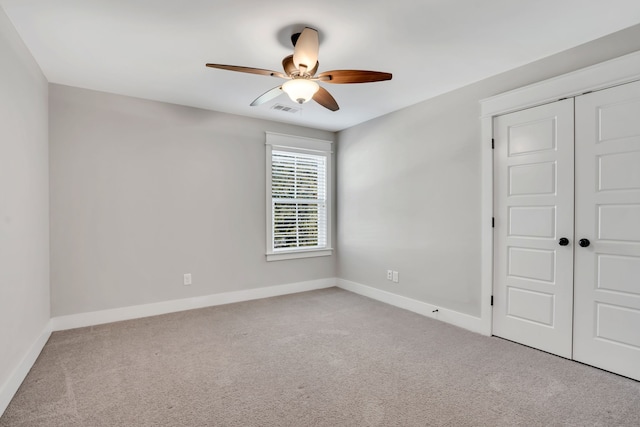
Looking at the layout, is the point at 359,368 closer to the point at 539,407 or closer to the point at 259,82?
the point at 539,407

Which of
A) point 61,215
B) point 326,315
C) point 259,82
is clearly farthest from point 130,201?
point 326,315

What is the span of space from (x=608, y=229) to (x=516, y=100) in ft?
4.14

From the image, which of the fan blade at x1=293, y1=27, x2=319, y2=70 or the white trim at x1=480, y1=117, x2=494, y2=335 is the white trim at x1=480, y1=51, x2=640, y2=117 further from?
the fan blade at x1=293, y1=27, x2=319, y2=70

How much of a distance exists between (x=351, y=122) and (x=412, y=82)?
4.85 feet

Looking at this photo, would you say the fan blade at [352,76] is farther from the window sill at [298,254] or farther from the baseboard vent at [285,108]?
the window sill at [298,254]

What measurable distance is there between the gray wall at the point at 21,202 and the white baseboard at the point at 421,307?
349 cm

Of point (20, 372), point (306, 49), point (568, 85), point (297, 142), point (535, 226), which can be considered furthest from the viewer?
point (297, 142)

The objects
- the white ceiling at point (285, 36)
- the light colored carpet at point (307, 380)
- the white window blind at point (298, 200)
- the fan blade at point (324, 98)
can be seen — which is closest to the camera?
the light colored carpet at point (307, 380)

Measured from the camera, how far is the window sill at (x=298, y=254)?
455 cm

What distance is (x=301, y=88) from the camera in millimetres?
2316

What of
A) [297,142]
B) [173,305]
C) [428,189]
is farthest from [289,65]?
[173,305]

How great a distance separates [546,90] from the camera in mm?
2658

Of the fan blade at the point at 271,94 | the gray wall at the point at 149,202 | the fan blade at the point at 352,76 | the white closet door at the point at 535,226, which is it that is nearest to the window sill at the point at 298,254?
the gray wall at the point at 149,202

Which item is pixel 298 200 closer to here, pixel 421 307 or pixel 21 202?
pixel 421 307
